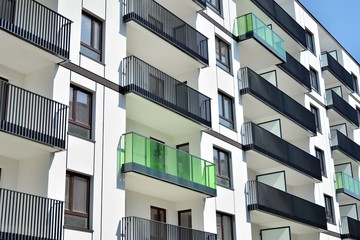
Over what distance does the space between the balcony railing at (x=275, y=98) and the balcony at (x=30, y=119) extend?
536 inches

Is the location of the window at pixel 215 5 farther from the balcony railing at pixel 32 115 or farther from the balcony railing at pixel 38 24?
the balcony railing at pixel 32 115

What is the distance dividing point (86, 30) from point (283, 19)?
18248mm

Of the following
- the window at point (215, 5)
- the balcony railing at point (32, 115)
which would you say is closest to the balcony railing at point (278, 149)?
the window at point (215, 5)

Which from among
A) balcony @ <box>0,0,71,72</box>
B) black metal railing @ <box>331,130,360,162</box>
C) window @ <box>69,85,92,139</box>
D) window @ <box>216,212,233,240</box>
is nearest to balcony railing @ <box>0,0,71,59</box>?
balcony @ <box>0,0,71,72</box>

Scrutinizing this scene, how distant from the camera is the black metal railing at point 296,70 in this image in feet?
112

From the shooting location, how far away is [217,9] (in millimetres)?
29719

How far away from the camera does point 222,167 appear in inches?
1041

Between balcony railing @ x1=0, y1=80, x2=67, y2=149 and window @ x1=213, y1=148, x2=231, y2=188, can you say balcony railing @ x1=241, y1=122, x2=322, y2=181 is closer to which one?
window @ x1=213, y1=148, x2=231, y2=188

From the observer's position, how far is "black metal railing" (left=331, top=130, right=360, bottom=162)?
39.4 m

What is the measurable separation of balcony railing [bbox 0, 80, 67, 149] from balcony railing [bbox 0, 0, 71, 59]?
1699 millimetres

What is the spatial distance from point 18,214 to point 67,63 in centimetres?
557

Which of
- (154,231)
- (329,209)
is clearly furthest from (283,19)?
(154,231)

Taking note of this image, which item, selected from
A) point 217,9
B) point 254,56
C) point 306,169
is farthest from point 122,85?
point 306,169

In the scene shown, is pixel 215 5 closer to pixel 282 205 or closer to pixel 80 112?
pixel 282 205
